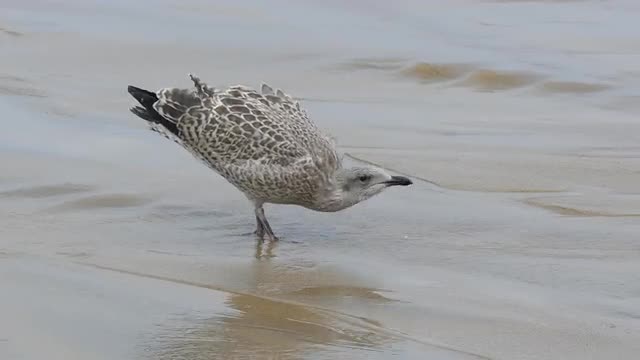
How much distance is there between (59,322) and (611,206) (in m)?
3.33

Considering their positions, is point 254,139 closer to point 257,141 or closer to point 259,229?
point 257,141

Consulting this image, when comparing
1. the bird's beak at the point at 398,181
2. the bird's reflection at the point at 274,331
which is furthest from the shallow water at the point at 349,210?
the bird's beak at the point at 398,181

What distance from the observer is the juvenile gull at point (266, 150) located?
776 centimetres

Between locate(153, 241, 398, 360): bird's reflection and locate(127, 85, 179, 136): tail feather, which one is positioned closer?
locate(153, 241, 398, 360): bird's reflection

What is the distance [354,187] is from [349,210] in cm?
49

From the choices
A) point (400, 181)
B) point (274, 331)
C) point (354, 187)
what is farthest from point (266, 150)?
point (274, 331)

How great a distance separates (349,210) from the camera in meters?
8.22

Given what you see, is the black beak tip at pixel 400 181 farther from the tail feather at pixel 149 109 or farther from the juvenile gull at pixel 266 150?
the tail feather at pixel 149 109

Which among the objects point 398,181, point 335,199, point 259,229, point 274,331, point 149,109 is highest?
point 149,109

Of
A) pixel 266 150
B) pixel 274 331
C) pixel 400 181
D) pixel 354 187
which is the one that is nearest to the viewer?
pixel 274 331

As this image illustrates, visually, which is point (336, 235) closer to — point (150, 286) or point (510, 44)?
point (150, 286)

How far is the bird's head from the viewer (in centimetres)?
771

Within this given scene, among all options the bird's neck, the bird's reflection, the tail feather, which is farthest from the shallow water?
the tail feather

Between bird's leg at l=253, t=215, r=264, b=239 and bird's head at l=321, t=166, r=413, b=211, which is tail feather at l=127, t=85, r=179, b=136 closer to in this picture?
bird's leg at l=253, t=215, r=264, b=239
